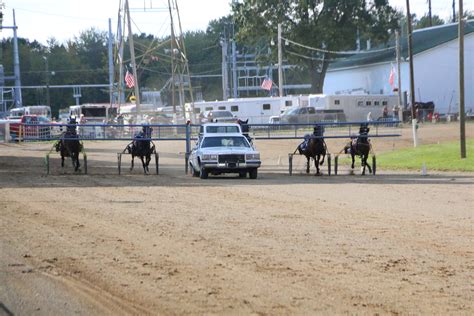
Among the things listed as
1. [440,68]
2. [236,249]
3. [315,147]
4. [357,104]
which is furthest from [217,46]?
[236,249]

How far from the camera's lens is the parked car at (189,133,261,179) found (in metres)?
28.8

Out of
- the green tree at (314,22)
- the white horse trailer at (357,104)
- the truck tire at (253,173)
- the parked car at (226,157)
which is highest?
the green tree at (314,22)

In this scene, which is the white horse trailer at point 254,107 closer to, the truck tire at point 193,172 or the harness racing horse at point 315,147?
the harness racing horse at point 315,147

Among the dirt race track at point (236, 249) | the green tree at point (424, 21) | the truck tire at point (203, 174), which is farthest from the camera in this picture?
the green tree at point (424, 21)

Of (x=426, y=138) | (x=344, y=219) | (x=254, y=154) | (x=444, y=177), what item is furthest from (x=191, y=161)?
(x=426, y=138)

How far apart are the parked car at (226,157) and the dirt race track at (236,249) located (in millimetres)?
2963

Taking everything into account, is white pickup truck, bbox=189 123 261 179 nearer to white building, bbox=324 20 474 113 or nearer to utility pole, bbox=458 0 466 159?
utility pole, bbox=458 0 466 159

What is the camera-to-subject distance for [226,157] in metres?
28.7

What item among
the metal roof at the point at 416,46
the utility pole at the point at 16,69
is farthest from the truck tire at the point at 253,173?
the utility pole at the point at 16,69

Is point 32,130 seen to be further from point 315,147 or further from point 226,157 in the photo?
point 226,157

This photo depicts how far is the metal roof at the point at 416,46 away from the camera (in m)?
86.2

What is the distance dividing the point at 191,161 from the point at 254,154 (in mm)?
3067

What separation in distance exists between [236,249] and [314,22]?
8067cm

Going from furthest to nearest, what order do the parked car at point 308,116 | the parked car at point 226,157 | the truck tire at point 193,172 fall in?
the parked car at point 308,116 → the truck tire at point 193,172 → the parked car at point 226,157
